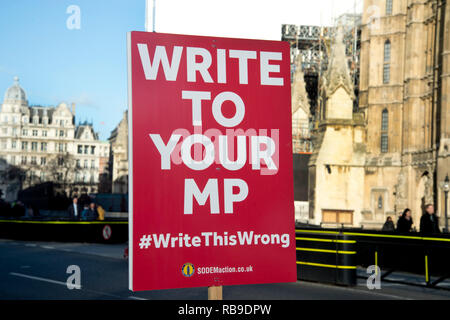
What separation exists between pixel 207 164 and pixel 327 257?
41.2 feet

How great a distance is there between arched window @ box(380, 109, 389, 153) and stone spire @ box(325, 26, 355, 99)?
2.96 m

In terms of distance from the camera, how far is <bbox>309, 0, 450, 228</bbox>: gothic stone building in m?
43.3

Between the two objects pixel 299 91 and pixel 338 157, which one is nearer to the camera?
pixel 338 157

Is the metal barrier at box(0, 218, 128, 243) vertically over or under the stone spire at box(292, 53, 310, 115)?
under

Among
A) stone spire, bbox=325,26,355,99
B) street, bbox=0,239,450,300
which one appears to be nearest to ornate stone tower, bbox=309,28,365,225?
stone spire, bbox=325,26,355,99

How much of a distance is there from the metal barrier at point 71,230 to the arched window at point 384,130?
24.3 meters

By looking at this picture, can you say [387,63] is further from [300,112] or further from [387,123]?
[300,112]

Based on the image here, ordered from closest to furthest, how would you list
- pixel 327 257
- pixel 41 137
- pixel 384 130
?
pixel 327 257, pixel 384 130, pixel 41 137

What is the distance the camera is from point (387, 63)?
46.5 metres

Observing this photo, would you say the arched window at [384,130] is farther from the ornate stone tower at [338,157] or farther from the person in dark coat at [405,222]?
the person in dark coat at [405,222]

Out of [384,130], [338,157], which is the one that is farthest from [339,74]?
[338,157]

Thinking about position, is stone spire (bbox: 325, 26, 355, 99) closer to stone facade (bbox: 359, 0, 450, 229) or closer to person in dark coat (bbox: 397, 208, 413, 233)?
stone facade (bbox: 359, 0, 450, 229)
